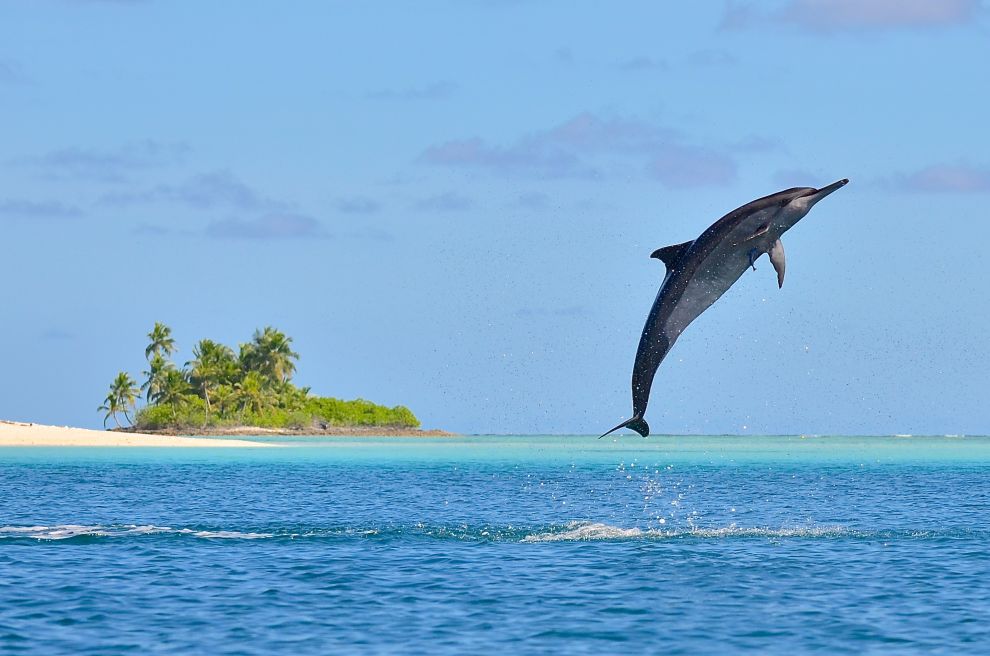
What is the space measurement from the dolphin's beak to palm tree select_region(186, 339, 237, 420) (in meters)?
158

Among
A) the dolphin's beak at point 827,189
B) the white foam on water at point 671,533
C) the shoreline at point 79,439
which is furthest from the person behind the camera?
the shoreline at point 79,439

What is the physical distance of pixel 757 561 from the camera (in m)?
28.8

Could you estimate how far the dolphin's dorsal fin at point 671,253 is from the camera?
826 inches

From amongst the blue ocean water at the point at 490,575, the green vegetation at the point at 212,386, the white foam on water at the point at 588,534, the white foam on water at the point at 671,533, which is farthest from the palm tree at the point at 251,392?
the white foam on water at the point at 588,534

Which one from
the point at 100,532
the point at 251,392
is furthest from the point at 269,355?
the point at 100,532

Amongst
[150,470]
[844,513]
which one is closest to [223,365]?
[150,470]

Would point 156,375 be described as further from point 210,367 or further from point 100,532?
point 100,532

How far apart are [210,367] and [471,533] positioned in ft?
466

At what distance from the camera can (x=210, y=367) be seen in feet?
568

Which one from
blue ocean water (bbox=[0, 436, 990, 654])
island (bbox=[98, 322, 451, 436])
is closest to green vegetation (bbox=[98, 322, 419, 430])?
island (bbox=[98, 322, 451, 436])

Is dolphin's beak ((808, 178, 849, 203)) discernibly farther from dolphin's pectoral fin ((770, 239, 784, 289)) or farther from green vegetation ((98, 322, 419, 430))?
green vegetation ((98, 322, 419, 430))

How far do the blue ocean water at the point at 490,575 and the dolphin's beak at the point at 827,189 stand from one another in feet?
21.1

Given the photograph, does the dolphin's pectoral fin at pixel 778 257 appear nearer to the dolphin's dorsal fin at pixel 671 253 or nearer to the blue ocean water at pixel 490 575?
the dolphin's dorsal fin at pixel 671 253

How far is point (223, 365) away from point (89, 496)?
122m
